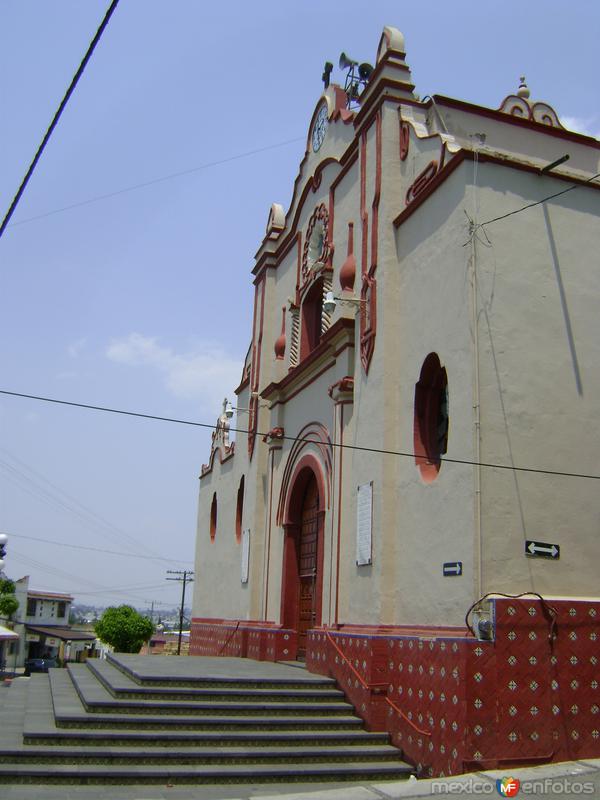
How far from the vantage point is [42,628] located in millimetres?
68812

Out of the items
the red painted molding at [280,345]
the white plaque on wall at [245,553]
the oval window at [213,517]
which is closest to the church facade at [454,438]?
the white plaque on wall at [245,553]

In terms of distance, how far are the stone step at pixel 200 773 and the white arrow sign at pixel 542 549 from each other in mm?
2721

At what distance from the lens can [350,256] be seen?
1375 centimetres

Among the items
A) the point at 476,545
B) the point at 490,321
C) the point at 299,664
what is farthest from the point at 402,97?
the point at 299,664

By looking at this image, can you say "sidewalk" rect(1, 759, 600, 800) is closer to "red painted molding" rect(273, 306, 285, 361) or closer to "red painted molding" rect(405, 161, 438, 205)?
"red painted molding" rect(405, 161, 438, 205)

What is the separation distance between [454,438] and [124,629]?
23.0m

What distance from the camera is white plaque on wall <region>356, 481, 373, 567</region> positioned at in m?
11.4

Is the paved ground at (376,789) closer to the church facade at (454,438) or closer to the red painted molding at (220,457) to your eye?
the church facade at (454,438)

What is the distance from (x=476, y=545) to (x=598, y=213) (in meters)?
4.68

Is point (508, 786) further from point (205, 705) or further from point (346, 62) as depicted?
point (346, 62)

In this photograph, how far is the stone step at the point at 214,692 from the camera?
985 cm

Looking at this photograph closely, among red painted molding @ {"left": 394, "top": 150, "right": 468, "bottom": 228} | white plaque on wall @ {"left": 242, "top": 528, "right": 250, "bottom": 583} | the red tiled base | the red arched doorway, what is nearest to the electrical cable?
red painted molding @ {"left": 394, "top": 150, "right": 468, "bottom": 228}

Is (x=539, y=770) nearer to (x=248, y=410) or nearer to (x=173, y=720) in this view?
(x=173, y=720)

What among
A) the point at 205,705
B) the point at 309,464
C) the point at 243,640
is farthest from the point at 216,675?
the point at 243,640
